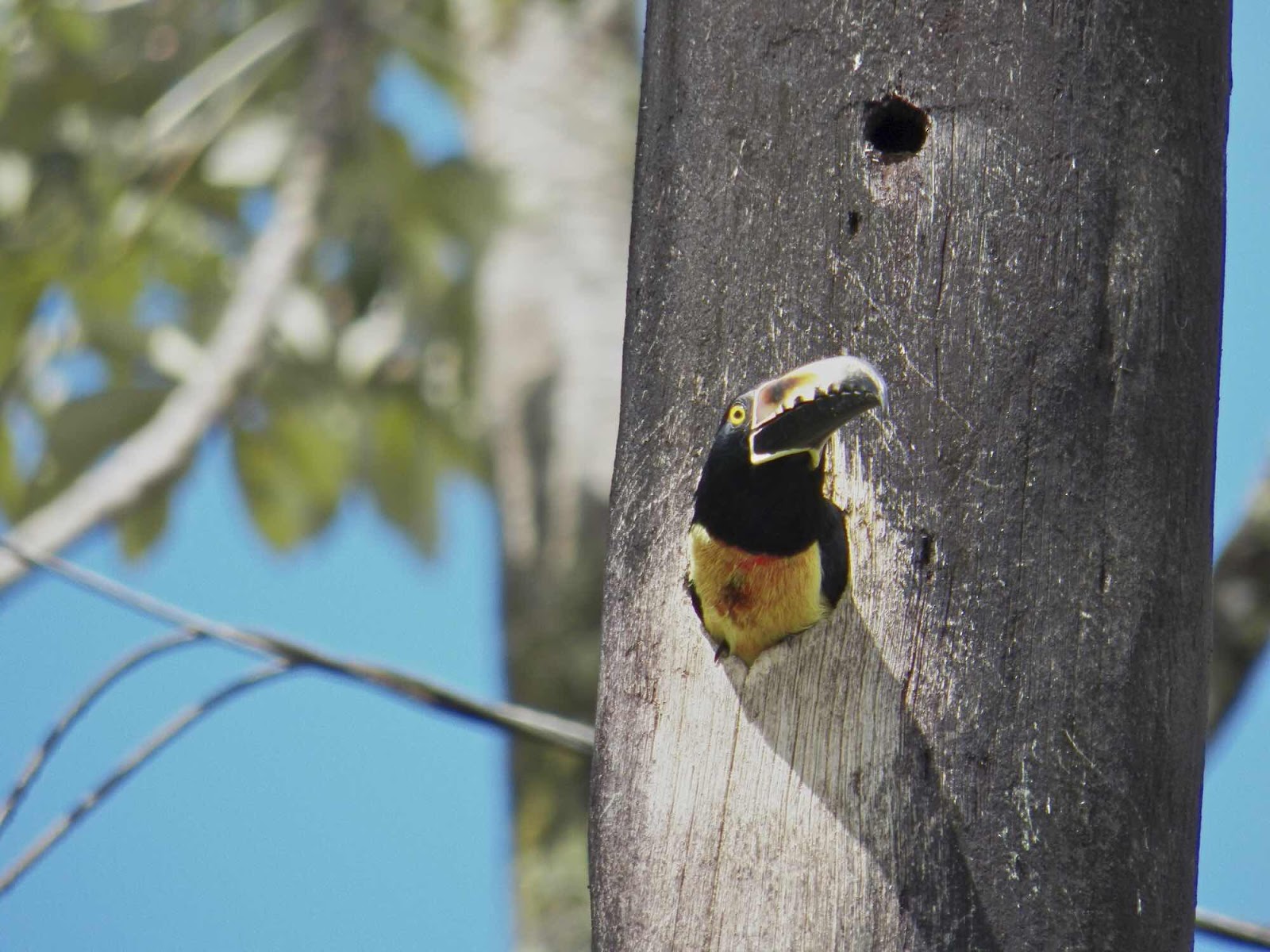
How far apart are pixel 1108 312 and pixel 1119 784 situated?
550mm

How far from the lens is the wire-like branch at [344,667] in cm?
247

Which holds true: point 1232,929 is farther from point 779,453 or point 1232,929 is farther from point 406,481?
point 406,481

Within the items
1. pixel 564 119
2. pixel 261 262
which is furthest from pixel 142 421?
pixel 564 119

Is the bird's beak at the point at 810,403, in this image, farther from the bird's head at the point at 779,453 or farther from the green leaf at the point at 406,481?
the green leaf at the point at 406,481

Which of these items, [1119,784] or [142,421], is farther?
[142,421]

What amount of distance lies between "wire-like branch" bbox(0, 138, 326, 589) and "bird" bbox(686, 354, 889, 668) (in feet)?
6.15

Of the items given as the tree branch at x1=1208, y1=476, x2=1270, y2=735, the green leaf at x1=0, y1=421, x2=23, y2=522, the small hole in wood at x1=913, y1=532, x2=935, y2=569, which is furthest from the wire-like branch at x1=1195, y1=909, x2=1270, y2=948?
the green leaf at x1=0, y1=421, x2=23, y2=522

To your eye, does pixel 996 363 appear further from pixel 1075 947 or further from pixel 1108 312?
pixel 1075 947

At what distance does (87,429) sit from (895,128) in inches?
119

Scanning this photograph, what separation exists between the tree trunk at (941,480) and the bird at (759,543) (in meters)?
0.03

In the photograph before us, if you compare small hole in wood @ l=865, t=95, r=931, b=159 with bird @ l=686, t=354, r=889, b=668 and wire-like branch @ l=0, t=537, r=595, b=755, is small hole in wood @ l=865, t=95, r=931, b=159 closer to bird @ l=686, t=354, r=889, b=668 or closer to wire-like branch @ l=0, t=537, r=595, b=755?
bird @ l=686, t=354, r=889, b=668

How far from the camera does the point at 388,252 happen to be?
508 cm

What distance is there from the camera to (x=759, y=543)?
6.25 ft

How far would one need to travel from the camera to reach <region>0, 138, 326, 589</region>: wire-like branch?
143 inches
